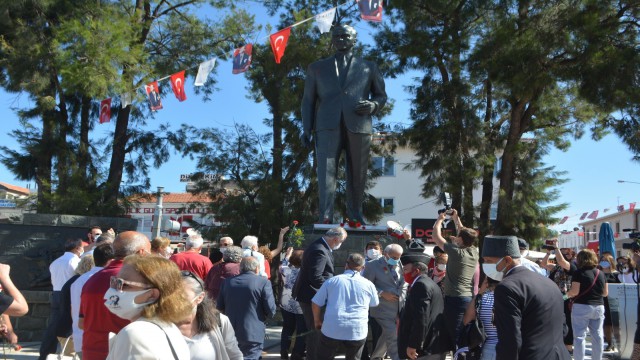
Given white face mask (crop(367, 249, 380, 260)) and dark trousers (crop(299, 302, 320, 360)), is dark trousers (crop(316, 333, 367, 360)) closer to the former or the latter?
dark trousers (crop(299, 302, 320, 360))

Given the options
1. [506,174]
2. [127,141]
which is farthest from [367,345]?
[127,141]

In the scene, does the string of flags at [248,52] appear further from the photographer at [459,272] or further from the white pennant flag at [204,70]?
the photographer at [459,272]

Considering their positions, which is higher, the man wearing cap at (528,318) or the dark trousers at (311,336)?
the man wearing cap at (528,318)

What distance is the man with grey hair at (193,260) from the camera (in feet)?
21.1

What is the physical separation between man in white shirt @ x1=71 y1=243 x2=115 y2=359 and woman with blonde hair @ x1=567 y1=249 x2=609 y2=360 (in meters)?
5.39

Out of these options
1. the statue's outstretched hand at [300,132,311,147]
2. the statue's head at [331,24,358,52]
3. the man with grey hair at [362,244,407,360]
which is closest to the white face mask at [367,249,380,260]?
the man with grey hair at [362,244,407,360]

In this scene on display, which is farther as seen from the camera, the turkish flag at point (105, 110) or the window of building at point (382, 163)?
the window of building at point (382, 163)

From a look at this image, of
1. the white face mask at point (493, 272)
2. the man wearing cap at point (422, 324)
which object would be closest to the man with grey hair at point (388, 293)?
the man wearing cap at point (422, 324)

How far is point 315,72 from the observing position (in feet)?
30.7

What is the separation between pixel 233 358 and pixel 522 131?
46.8 feet

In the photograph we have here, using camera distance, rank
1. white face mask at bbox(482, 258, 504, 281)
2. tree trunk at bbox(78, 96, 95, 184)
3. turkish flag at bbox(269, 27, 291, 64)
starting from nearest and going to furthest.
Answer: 1. white face mask at bbox(482, 258, 504, 281)
2. turkish flag at bbox(269, 27, 291, 64)
3. tree trunk at bbox(78, 96, 95, 184)

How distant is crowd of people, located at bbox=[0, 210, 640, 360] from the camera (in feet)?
8.19

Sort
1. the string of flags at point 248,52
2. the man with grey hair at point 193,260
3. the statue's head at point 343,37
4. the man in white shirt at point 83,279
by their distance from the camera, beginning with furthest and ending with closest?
the string of flags at point 248,52 < the statue's head at point 343,37 < the man with grey hair at point 193,260 < the man in white shirt at point 83,279

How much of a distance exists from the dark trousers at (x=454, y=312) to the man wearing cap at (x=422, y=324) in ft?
0.29
